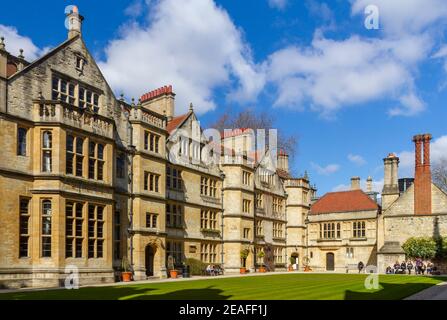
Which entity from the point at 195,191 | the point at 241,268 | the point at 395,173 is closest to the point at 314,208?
the point at 395,173

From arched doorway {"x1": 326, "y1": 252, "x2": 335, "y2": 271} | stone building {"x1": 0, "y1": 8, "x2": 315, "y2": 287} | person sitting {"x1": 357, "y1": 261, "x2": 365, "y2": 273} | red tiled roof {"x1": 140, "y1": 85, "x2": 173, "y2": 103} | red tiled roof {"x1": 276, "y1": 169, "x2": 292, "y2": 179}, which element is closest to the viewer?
stone building {"x1": 0, "y1": 8, "x2": 315, "y2": 287}

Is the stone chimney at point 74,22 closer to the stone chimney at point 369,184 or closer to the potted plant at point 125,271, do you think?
the potted plant at point 125,271

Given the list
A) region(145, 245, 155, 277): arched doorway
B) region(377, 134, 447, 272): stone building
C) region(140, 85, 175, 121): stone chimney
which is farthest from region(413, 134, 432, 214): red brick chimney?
region(145, 245, 155, 277): arched doorway

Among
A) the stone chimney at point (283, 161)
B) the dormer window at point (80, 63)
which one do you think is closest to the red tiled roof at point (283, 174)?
the stone chimney at point (283, 161)

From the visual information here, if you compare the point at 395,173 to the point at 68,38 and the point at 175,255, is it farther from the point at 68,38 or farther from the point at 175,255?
the point at 68,38

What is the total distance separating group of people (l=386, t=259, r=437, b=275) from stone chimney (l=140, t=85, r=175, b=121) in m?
20.6

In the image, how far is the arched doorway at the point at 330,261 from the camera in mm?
49719

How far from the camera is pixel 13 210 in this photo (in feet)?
75.0

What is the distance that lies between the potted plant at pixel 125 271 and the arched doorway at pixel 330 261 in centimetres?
2595

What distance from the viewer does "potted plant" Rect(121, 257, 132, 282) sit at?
27.7 m

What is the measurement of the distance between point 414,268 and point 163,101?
2289 cm

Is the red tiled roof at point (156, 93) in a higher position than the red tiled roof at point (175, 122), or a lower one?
higher

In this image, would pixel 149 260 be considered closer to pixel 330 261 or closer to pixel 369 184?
pixel 330 261

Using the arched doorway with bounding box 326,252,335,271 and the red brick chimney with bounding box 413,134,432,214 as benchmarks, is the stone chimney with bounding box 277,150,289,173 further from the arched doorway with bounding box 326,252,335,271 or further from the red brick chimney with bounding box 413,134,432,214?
the red brick chimney with bounding box 413,134,432,214
